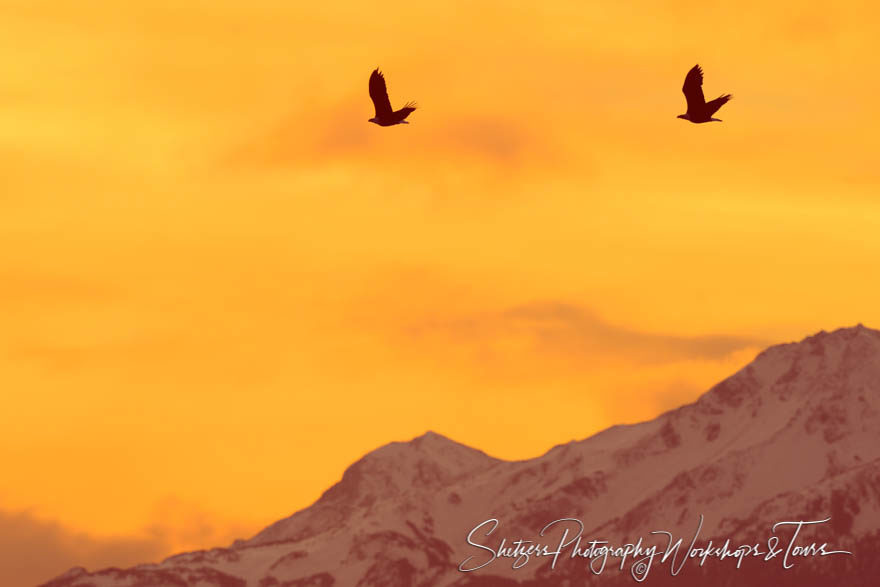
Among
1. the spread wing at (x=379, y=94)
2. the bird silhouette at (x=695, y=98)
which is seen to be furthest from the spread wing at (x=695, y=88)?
the spread wing at (x=379, y=94)

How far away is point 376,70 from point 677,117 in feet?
49.5

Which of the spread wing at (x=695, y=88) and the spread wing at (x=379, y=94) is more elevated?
the spread wing at (x=379, y=94)

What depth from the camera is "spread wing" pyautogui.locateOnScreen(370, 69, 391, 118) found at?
4043 inches

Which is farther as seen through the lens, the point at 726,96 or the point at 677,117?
the point at 677,117

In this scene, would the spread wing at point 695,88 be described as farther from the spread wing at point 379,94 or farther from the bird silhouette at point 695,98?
the spread wing at point 379,94

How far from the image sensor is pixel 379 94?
103m

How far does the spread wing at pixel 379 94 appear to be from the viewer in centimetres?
10269

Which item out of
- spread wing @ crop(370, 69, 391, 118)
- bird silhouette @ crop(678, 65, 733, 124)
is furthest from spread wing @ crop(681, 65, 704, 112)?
spread wing @ crop(370, 69, 391, 118)

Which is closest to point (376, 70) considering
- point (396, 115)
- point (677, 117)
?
point (396, 115)

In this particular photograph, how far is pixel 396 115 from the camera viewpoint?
331ft

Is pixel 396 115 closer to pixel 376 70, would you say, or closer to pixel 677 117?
pixel 376 70

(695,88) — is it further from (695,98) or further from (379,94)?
(379,94)

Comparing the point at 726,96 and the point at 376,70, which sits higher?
the point at 376,70

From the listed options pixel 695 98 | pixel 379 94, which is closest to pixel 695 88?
pixel 695 98
